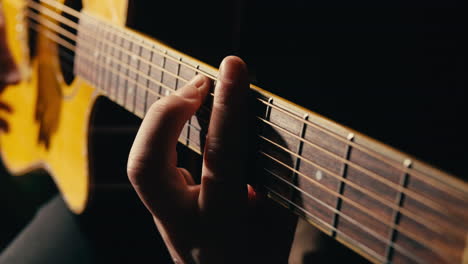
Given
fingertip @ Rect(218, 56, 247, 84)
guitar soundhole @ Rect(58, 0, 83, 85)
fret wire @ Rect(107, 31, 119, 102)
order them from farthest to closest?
guitar soundhole @ Rect(58, 0, 83, 85)
fret wire @ Rect(107, 31, 119, 102)
fingertip @ Rect(218, 56, 247, 84)

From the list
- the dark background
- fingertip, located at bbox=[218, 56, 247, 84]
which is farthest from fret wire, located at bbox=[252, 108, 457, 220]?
the dark background

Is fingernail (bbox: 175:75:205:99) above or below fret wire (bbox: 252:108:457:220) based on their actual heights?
above

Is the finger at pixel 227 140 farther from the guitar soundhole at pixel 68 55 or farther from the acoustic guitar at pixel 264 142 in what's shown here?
the guitar soundhole at pixel 68 55

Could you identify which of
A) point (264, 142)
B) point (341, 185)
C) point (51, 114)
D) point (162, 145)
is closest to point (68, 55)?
point (51, 114)

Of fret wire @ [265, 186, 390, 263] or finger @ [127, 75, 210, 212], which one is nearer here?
fret wire @ [265, 186, 390, 263]

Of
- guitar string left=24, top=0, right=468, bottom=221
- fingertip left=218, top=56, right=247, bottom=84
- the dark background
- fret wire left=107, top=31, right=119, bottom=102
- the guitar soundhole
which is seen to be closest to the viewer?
guitar string left=24, top=0, right=468, bottom=221

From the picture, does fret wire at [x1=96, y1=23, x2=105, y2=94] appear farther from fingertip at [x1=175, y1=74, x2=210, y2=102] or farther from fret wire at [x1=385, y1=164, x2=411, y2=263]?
fret wire at [x1=385, y1=164, x2=411, y2=263]

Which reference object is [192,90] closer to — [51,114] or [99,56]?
[99,56]

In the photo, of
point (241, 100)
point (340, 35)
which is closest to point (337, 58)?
point (340, 35)

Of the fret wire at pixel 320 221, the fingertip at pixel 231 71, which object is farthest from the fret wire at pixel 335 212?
the fingertip at pixel 231 71

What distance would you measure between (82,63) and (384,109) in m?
0.61

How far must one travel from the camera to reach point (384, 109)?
26.1 inches

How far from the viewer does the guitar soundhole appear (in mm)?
915

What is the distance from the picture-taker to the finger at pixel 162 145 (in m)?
0.54
